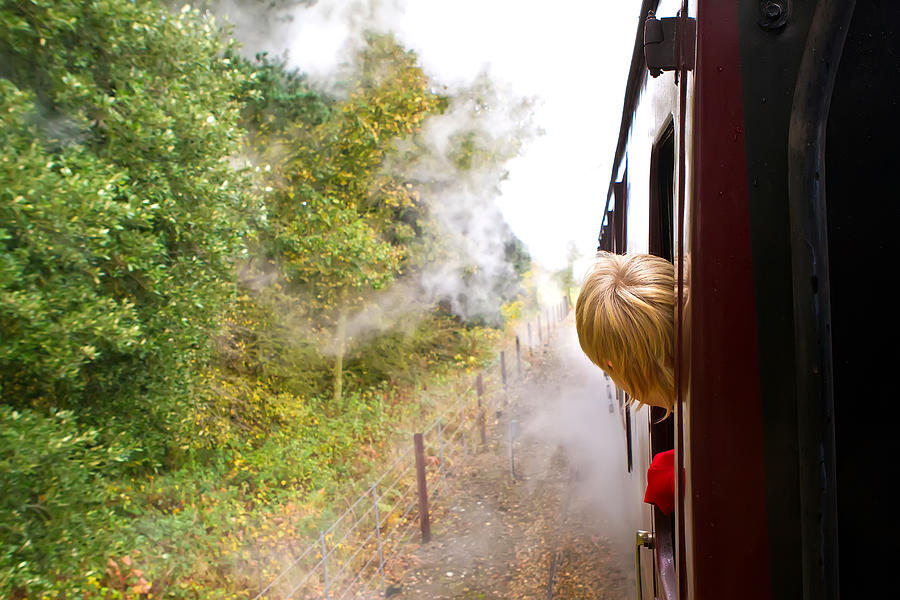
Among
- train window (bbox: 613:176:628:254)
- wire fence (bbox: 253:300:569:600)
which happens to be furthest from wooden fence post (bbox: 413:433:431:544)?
train window (bbox: 613:176:628:254)

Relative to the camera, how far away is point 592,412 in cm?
1018

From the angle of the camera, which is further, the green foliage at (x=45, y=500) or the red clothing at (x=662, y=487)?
the green foliage at (x=45, y=500)

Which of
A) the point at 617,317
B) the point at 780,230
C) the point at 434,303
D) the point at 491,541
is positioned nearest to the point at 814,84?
the point at 780,230

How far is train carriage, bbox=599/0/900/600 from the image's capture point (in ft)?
2.91

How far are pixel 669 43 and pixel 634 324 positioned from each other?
1.60 feet

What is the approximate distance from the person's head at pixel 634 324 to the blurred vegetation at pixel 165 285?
3673 millimetres

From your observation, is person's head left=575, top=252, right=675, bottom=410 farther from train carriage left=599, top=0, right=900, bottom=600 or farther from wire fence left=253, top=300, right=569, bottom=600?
wire fence left=253, top=300, right=569, bottom=600

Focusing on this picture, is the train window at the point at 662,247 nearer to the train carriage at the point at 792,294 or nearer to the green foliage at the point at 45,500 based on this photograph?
the train carriage at the point at 792,294

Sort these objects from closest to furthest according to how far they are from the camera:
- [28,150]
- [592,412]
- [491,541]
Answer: [28,150] → [491,541] → [592,412]

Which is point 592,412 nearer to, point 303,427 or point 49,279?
point 303,427

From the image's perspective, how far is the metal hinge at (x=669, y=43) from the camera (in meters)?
0.98

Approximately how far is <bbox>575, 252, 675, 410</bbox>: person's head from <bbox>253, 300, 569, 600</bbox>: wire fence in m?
3.39

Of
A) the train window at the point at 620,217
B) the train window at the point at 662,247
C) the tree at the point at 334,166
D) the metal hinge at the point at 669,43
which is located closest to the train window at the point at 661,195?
the train window at the point at 662,247

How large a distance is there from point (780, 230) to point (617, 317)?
1.15 feet
